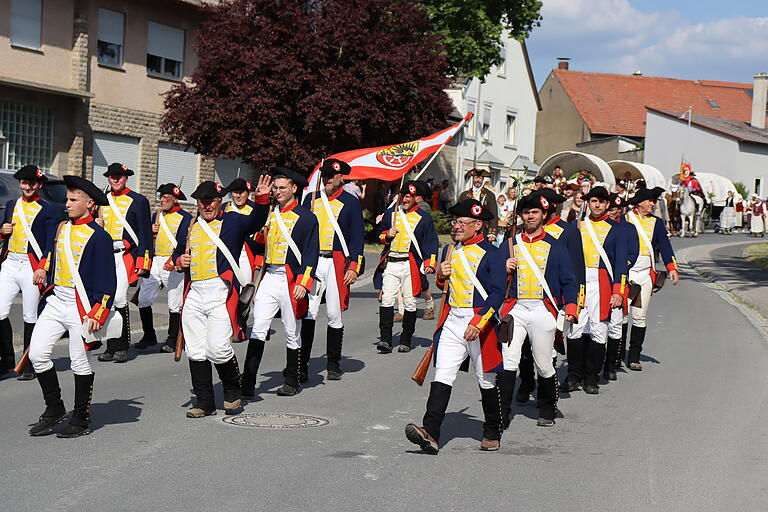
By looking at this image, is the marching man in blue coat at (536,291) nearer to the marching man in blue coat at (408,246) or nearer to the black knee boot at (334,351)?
the black knee boot at (334,351)

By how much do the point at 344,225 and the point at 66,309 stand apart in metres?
3.53

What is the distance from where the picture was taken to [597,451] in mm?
7801

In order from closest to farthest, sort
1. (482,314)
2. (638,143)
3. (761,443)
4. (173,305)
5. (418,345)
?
(482,314)
(761,443)
(173,305)
(418,345)
(638,143)

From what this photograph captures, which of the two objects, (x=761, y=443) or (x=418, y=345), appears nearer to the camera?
(x=761, y=443)

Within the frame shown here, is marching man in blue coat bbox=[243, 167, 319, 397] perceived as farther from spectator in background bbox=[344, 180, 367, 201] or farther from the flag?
spectator in background bbox=[344, 180, 367, 201]

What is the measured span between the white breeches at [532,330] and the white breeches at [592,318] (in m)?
1.88

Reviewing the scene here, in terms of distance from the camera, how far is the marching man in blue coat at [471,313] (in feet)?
24.8

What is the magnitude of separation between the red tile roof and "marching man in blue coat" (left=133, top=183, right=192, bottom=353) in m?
59.1

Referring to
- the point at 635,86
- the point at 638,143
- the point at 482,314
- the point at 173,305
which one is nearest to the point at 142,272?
the point at 173,305

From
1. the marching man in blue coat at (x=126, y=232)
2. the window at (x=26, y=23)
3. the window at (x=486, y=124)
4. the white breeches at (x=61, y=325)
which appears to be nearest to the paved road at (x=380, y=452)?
the white breeches at (x=61, y=325)

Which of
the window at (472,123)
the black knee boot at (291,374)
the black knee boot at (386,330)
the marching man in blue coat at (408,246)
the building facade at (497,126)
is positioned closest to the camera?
the black knee boot at (291,374)

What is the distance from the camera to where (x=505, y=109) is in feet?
185

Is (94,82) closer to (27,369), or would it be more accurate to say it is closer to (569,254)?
(27,369)

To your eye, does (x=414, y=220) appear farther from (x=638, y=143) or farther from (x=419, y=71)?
(x=638, y=143)
